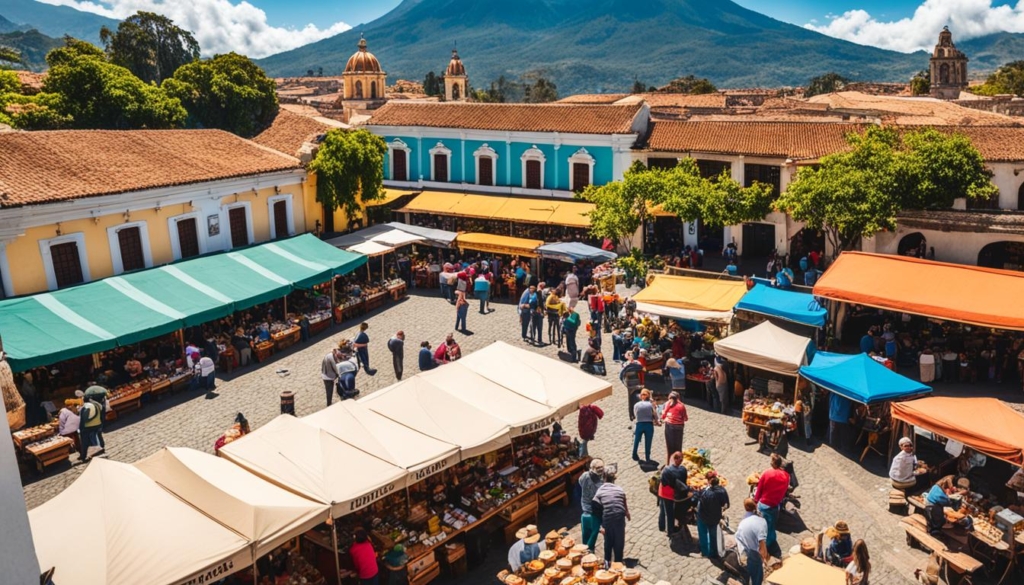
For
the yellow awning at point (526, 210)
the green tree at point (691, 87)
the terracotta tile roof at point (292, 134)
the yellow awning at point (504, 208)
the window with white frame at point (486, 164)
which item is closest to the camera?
the yellow awning at point (504, 208)

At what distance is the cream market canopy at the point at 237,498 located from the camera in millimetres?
9406

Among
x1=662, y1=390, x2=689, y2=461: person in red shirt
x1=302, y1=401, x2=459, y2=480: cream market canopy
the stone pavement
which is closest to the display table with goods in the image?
the stone pavement

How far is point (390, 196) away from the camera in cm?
3241

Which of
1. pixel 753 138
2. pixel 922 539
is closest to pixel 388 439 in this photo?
pixel 922 539

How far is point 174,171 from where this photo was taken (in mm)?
22391

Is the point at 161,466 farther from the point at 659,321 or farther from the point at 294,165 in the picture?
the point at 294,165

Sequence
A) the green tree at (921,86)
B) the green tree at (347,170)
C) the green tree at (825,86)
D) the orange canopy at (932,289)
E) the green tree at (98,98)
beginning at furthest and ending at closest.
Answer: the green tree at (825,86) → the green tree at (921,86) → the green tree at (98,98) → the green tree at (347,170) → the orange canopy at (932,289)

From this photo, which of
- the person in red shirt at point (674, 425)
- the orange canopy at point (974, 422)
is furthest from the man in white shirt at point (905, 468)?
the person in red shirt at point (674, 425)

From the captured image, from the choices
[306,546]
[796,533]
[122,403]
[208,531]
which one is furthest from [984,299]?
[122,403]

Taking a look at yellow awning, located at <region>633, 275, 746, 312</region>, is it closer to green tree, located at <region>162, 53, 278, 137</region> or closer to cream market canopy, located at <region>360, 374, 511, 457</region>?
cream market canopy, located at <region>360, 374, 511, 457</region>

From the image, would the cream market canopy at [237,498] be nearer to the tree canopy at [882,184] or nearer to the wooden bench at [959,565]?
the wooden bench at [959,565]

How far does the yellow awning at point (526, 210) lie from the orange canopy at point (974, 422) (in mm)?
16948

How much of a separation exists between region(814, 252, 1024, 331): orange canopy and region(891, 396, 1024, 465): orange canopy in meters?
4.90

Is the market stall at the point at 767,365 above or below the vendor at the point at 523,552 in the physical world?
above
